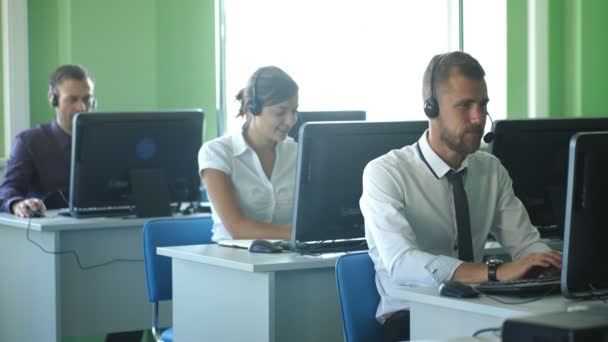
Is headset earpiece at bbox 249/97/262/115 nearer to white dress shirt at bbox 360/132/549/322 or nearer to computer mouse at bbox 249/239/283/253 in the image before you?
computer mouse at bbox 249/239/283/253

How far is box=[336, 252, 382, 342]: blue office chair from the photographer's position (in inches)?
97.8

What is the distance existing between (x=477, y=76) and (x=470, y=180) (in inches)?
12.7

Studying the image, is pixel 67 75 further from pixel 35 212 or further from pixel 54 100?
pixel 35 212

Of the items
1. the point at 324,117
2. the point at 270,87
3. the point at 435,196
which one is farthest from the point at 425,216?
the point at 324,117

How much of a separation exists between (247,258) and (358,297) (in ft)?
1.50

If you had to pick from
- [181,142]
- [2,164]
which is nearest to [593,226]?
[181,142]

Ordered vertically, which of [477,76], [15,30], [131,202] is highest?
[15,30]

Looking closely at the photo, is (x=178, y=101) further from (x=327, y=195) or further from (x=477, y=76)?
(x=477, y=76)

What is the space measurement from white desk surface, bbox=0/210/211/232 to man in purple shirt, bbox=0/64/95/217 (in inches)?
14.9

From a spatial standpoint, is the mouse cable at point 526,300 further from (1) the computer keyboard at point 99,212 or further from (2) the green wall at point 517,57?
(2) the green wall at point 517,57

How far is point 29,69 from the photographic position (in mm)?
4758

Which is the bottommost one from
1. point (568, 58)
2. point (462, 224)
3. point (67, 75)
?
point (462, 224)

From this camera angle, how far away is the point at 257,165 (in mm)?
3562

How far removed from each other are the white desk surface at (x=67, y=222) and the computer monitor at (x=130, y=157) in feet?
0.19
